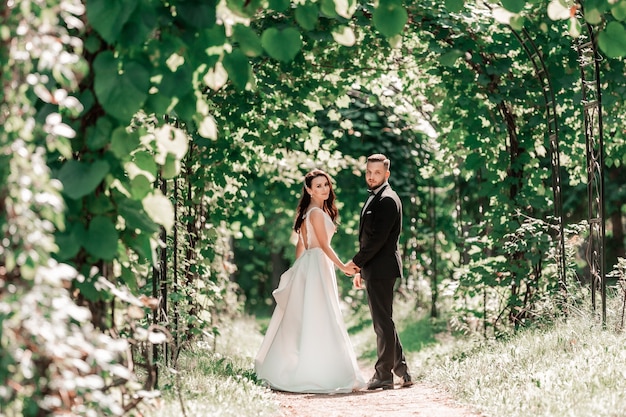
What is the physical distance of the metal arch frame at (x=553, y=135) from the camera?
7.71 m

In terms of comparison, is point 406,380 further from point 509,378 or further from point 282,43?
point 282,43

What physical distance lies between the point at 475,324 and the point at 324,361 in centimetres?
368

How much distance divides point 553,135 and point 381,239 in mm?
2174

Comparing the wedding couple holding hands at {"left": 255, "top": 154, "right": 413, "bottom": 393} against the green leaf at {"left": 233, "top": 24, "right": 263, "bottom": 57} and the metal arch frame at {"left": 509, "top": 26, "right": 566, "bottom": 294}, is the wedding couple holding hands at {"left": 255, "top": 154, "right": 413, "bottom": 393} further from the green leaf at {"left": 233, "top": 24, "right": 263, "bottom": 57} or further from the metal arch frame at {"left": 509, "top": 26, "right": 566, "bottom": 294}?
the green leaf at {"left": 233, "top": 24, "right": 263, "bottom": 57}

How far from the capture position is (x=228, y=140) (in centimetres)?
803

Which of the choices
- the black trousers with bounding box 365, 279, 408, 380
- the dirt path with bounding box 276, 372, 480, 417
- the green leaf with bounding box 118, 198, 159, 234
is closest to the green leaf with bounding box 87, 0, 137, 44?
the green leaf with bounding box 118, 198, 159, 234

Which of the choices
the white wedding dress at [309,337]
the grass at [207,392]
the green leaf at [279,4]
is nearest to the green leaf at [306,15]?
the green leaf at [279,4]

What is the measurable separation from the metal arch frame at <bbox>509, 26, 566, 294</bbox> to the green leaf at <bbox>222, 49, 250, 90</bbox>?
437 cm

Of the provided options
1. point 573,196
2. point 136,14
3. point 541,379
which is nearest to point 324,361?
point 541,379

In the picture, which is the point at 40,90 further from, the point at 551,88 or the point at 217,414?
the point at 551,88

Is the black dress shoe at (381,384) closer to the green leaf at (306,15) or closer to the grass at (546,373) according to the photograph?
the grass at (546,373)

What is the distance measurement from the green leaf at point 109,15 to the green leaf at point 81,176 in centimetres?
52

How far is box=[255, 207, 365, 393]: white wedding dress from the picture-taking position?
7.22 m

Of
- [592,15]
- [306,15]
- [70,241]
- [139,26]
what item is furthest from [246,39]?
[592,15]
